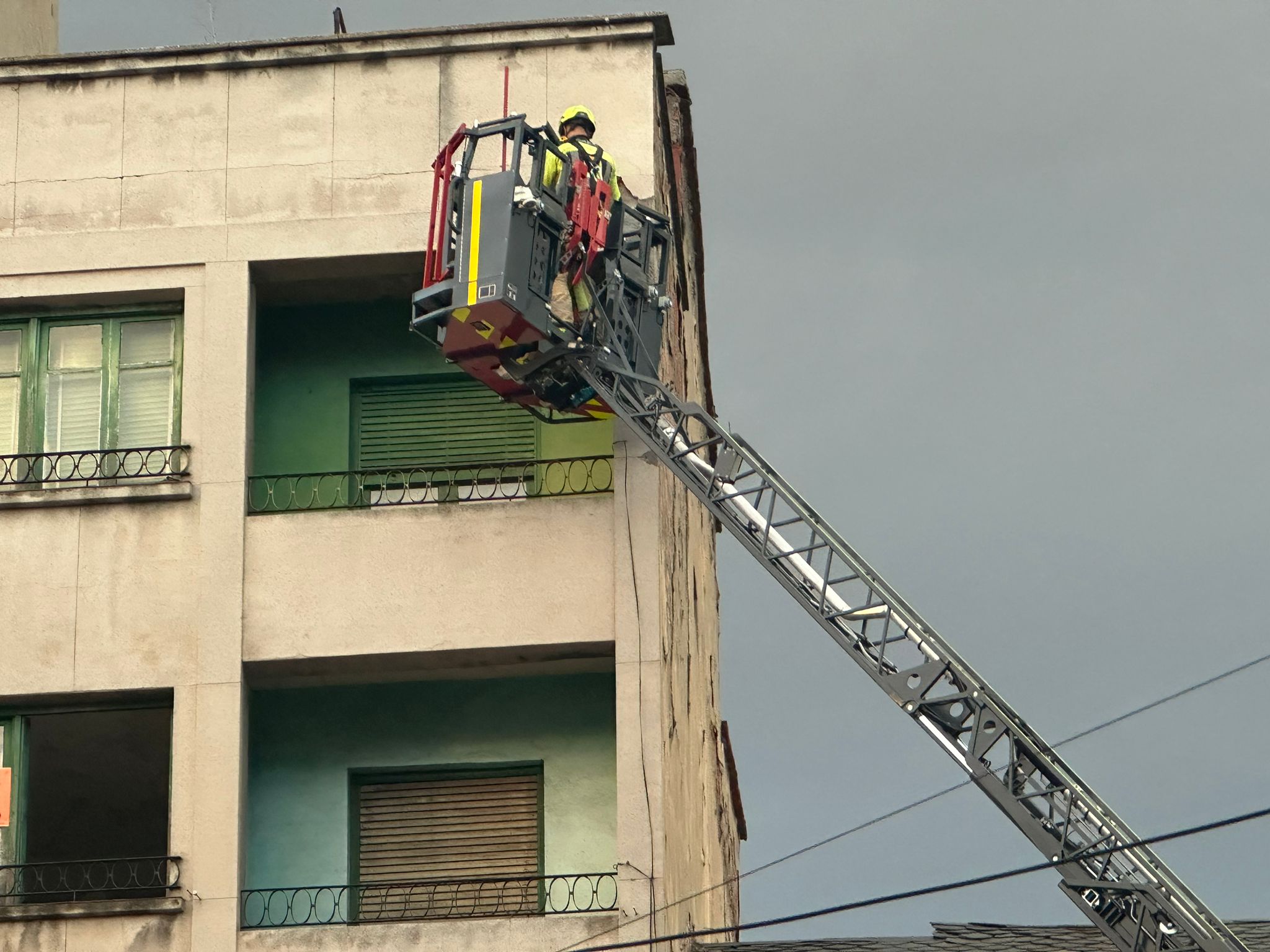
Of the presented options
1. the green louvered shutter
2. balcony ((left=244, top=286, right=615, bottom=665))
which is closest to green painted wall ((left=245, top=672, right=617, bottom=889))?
balcony ((left=244, top=286, right=615, bottom=665))

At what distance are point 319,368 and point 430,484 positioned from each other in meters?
2.02

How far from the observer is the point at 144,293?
24234 mm

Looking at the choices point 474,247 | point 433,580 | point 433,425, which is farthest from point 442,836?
point 474,247

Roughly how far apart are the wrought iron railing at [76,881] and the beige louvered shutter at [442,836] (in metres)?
1.94

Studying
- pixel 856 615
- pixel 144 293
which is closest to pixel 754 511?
pixel 856 615

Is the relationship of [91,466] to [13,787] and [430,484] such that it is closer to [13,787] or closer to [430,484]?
[13,787]

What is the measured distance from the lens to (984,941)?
24250mm

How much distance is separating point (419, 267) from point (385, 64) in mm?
2037

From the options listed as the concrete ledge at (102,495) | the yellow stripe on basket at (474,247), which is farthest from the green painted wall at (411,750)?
the yellow stripe on basket at (474,247)

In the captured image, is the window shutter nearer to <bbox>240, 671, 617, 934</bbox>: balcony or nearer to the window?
<bbox>240, 671, 617, 934</bbox>: balcony

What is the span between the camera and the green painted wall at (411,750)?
23266mm

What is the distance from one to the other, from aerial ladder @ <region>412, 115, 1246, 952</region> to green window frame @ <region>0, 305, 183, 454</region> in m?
3.16

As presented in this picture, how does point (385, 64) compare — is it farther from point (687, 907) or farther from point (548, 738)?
point (687, 907)

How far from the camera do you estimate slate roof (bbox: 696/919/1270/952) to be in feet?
78.5
